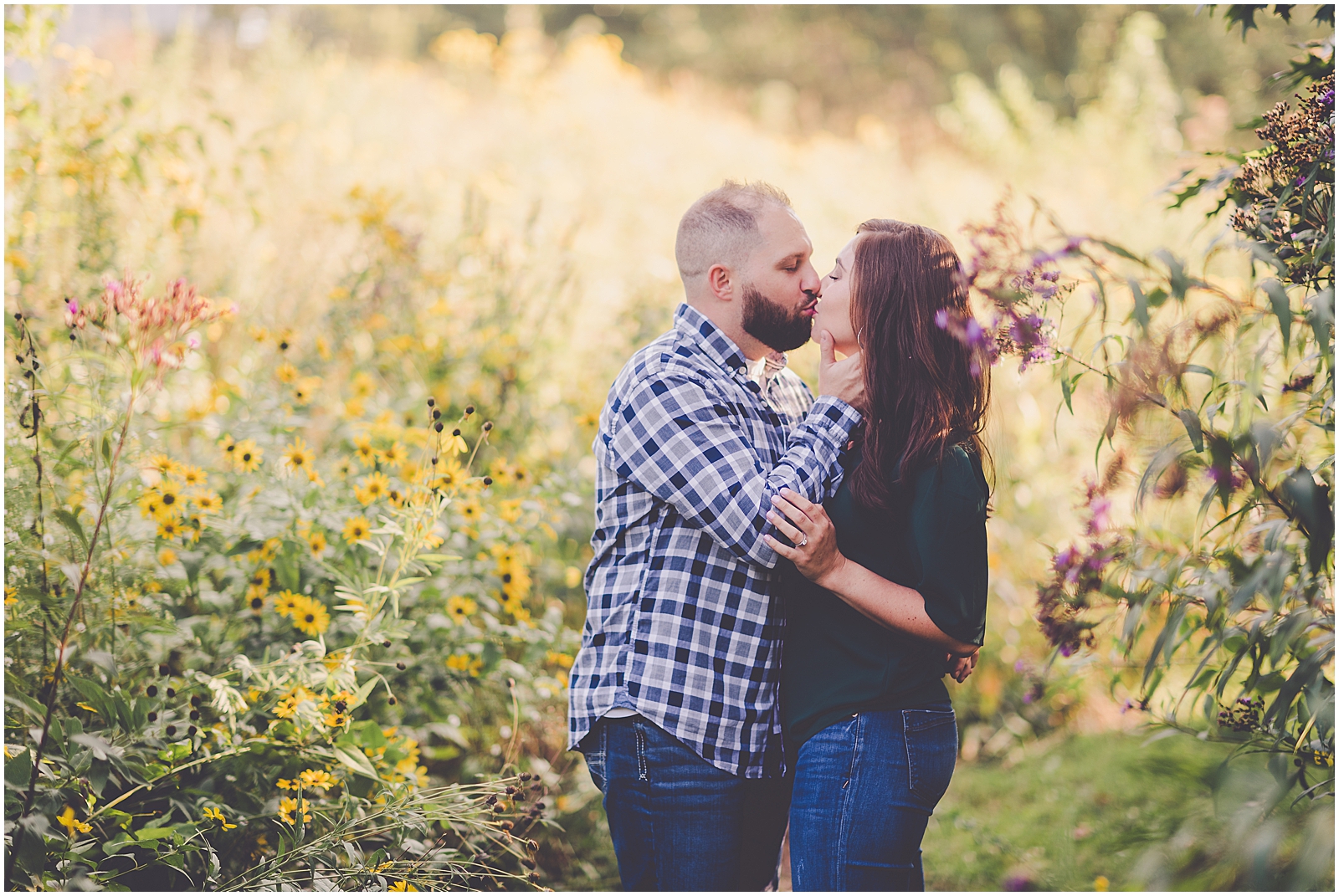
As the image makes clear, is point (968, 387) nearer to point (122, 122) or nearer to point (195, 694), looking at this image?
point (195, 694)

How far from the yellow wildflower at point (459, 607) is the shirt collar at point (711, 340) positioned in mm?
857

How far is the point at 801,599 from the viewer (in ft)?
5.89

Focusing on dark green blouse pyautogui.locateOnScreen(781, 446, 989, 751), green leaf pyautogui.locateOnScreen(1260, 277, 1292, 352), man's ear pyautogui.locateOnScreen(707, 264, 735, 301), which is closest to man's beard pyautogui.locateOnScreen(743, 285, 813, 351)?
man's ear pyautogui.locateOnScreen(707, 264, 735, 301)

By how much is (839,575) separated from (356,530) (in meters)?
1.10

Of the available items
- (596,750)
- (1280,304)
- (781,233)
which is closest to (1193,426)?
(1280,304)

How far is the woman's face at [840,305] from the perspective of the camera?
1801mm

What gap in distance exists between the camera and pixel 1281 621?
53.7 inches

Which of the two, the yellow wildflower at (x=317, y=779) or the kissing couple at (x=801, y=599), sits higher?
the kissing couple at (x=801, y=599)

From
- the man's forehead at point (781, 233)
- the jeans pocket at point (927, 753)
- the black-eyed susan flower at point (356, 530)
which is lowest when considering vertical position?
the jeans pocket at point (927, 753)

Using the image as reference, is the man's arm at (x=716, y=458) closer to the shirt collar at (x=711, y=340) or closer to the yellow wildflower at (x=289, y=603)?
the shirt collar at (x=711, y=340)

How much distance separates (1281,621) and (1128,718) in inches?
113

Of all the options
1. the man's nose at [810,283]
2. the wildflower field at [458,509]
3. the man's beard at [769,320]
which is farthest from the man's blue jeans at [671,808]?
the man's nose at [810,283]

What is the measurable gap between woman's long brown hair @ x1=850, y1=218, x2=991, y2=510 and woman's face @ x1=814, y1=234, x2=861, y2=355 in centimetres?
2

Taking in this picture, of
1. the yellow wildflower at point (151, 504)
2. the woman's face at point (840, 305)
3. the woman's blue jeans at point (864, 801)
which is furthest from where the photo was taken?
the yellow wildflower at point (151, 504)
